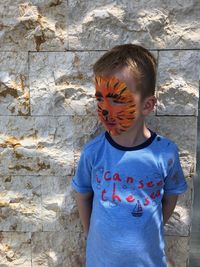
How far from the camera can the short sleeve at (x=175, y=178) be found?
5.39 feet

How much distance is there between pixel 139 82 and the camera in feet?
4.97

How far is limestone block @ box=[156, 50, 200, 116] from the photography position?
170 cm

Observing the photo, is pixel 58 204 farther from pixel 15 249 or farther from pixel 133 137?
pixel 133 137

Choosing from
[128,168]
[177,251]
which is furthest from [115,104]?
[177,251]

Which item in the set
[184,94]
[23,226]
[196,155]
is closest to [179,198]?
[196,155]

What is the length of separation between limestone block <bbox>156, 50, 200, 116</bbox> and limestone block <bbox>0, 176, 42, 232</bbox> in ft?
2.38

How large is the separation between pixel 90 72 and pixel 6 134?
51cm

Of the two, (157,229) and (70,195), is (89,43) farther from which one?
(157,229)

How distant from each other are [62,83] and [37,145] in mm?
324

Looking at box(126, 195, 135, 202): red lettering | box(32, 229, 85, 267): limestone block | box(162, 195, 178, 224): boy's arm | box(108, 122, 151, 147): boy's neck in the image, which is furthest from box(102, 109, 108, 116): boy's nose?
box(32, 229, 85, 267): limestone block

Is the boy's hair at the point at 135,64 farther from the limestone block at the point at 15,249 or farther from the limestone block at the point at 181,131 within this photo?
the limestone block at the point at 15,249

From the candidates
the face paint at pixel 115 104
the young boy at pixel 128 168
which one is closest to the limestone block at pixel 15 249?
the young boy at pixel 128 168

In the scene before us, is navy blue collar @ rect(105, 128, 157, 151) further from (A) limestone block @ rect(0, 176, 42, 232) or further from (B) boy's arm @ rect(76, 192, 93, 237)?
(A) limestone block @ rect(0, 176, 42, 232)

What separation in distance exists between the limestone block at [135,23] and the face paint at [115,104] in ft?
0.92
